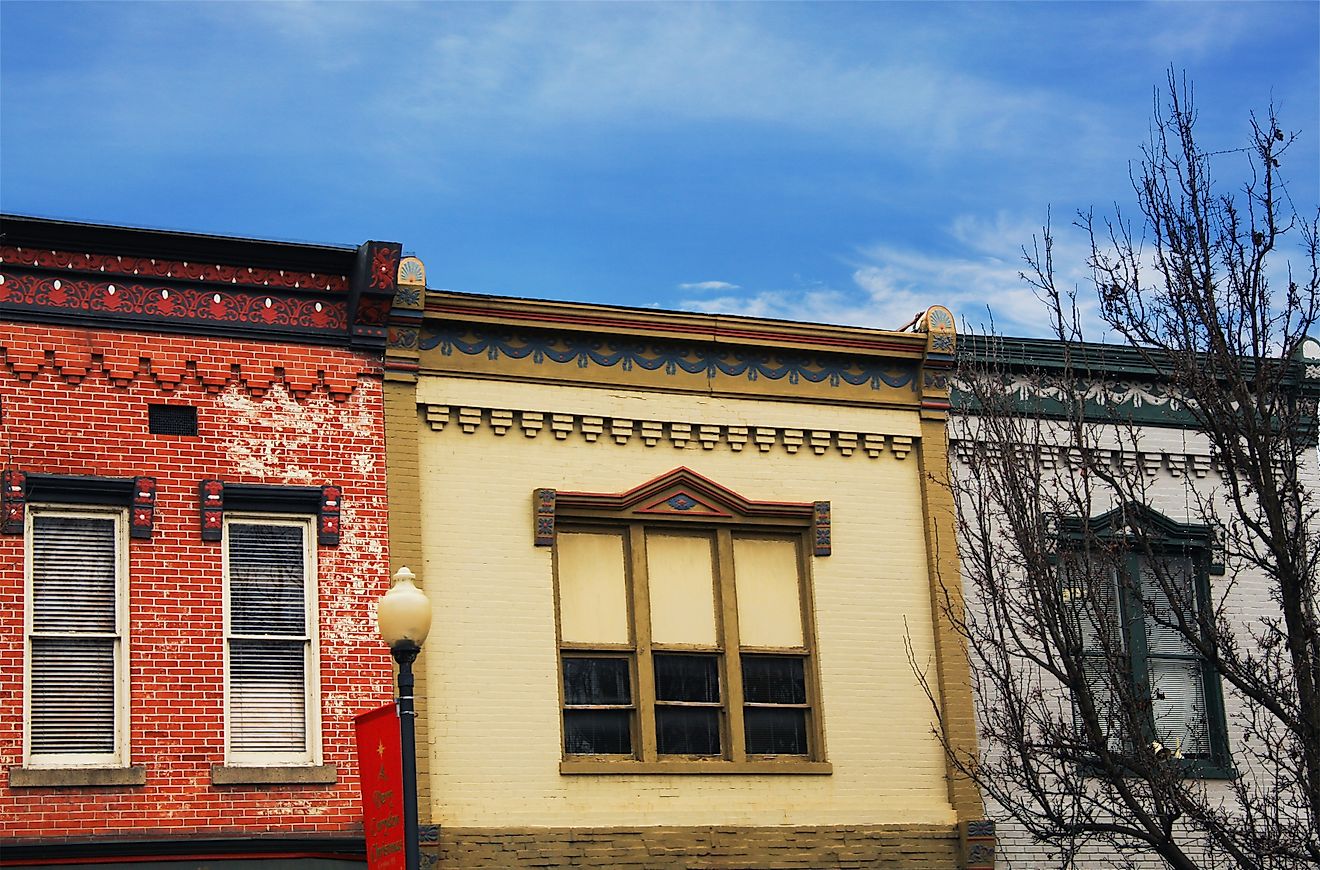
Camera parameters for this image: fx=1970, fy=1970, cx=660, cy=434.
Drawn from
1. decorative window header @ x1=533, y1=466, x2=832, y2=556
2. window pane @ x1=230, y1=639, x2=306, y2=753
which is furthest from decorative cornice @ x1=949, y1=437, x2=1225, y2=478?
window pane @ x1=230, y1=639, x2=306, y2=753

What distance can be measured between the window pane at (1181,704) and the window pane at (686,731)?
487 cm

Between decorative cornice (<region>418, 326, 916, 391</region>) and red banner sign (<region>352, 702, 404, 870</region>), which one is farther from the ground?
decorative cornice (<region>418, 326, 916, 391</region>)

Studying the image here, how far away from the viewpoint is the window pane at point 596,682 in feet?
60.1

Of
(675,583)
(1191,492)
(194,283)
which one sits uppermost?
(194,283)

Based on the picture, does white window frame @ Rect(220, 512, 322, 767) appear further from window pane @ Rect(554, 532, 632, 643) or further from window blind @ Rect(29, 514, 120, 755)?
window pane @ Rect(554, 532, 632, 643)

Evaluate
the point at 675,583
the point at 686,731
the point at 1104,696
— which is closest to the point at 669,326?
the point at 675,583

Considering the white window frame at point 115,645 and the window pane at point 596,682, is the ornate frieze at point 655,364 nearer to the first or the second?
the window pane at point 596,682

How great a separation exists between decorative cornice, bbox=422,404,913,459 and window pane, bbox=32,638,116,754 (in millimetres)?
3821

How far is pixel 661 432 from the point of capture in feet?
63.6

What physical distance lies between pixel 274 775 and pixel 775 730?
499 centimetres

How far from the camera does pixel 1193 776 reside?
787 inches

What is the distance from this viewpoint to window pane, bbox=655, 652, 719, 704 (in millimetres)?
18672

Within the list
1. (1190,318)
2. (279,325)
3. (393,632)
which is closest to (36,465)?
(279,325)

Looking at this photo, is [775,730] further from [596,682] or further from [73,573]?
[73,573]
